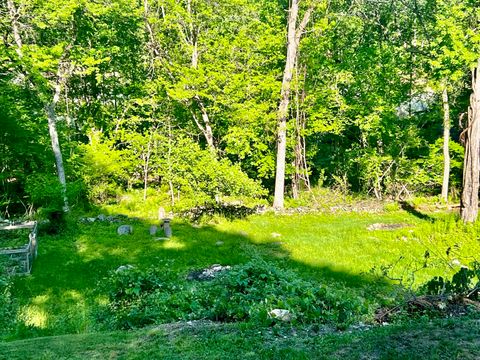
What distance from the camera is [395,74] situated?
20578 mm

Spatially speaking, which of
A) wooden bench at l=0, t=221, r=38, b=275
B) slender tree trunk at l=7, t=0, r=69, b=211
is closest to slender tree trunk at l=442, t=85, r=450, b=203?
slender tree trunk at l=7, t=0, r=69, b=211

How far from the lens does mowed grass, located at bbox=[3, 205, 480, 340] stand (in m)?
9.16

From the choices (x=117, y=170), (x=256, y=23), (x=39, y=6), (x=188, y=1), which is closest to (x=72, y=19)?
(x=39, y=6)

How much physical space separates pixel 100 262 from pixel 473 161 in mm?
11977

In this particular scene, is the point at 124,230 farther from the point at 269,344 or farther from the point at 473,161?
the point at 473,161

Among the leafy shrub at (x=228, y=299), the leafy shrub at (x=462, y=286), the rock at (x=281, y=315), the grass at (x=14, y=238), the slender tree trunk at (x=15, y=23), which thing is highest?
the slender tree trunk at (x=15, y=23)

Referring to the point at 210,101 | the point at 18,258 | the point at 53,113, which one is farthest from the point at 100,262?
the point at 210,101

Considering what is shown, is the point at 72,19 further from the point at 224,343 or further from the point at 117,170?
the point at 224,343

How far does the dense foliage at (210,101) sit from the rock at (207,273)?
5.28m

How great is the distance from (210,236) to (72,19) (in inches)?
399

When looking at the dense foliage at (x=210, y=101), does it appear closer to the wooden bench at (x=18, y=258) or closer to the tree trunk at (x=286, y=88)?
the tree trunk at (x=286, y=88)

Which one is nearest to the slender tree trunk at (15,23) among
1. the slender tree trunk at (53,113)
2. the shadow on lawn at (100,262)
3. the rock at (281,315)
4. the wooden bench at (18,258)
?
→ the slender tree trunk at (53,113)

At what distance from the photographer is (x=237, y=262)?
12.0 meters

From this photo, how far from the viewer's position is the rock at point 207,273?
10.6 m
